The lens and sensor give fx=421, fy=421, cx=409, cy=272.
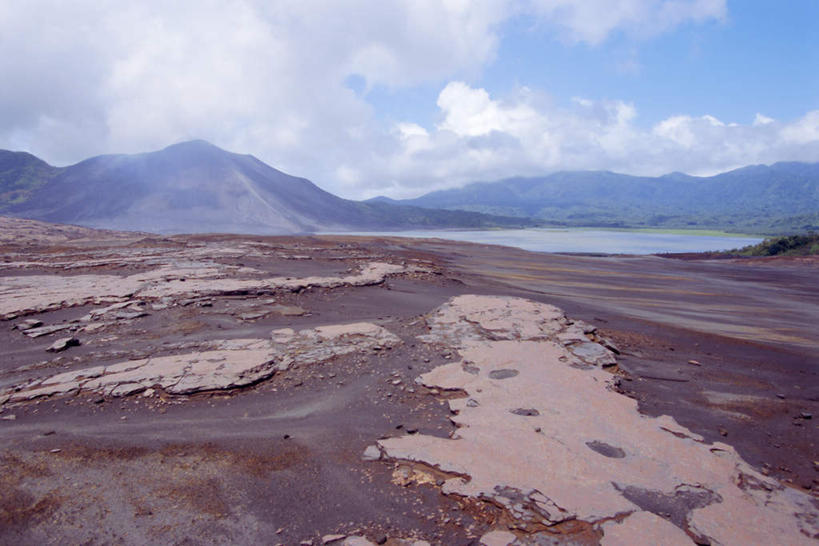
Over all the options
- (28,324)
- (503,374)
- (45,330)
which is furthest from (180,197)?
(503,374)

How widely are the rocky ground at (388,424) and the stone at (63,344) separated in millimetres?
34

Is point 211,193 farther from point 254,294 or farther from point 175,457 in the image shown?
point 175,457

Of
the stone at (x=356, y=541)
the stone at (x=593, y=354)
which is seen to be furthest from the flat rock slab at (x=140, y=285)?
the stone at (x=356, y=541)

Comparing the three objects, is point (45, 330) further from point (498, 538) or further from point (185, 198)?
point (185, 198)

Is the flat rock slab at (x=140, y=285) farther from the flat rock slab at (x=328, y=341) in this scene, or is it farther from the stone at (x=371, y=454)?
the stone at (x=371, y=454)

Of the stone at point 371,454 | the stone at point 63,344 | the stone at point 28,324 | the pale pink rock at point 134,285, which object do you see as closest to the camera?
the stone at point 371,454

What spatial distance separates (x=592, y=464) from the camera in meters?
3.92

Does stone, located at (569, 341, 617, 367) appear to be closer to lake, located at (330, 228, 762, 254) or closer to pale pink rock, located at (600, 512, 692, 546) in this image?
pale pink rock, located at (600, 512, 692, 546)

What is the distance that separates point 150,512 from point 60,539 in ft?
1.83

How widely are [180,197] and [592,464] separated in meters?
104

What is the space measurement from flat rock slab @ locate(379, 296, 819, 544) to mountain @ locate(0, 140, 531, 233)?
242 feet

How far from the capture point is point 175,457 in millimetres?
4090

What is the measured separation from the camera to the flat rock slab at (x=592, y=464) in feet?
10.5

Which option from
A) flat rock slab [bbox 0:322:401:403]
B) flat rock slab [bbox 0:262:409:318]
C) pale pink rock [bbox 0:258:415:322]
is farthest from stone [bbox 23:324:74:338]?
flat rock slab [bbox 0:322:401:403]
